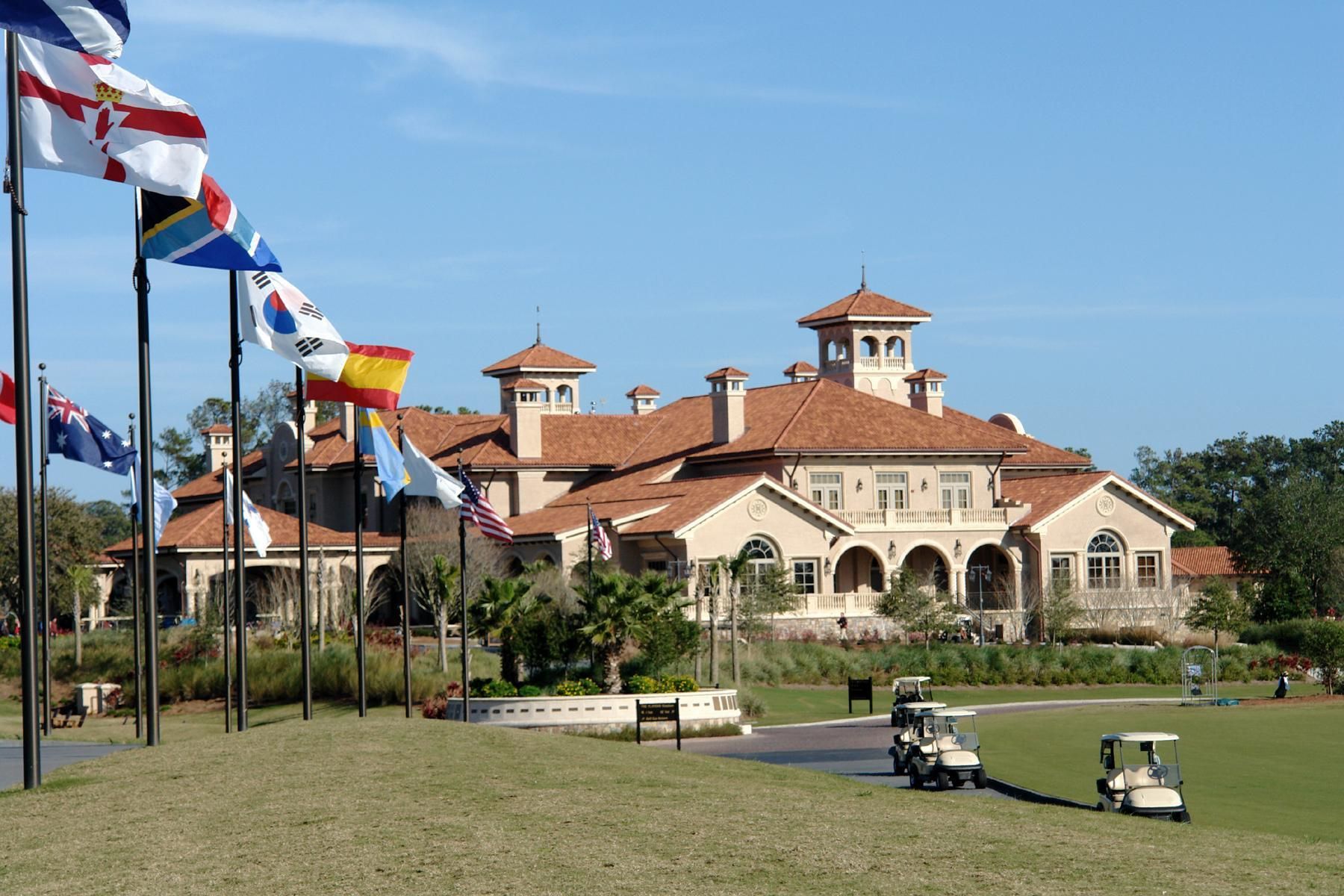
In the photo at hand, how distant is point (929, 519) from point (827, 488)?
13.2 ft

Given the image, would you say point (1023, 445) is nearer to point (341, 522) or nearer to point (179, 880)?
point (341, 522)

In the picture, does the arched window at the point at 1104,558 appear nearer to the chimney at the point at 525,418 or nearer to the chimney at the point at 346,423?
the chimney at the point at 525,418

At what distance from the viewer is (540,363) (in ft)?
267

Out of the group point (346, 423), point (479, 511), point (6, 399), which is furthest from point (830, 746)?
point (346, 423)

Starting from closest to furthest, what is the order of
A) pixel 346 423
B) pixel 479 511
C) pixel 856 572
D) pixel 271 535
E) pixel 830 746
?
1. pixel 479 511
2. pixel 830 746
3. pixel 271 535
4. pixel 856 572
5. pixel 346 423

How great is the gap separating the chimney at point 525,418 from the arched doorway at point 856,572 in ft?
42.8

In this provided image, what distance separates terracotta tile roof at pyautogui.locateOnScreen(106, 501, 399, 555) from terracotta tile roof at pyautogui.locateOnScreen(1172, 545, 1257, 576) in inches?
1474

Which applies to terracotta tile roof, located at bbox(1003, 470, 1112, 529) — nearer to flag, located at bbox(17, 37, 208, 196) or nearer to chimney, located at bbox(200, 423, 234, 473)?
chimney, located at bbox(200, 423, 234, 473)

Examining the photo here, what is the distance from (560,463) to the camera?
7225 centimetres

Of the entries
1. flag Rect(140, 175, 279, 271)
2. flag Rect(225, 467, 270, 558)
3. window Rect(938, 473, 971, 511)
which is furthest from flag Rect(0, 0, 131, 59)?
window Rect(938, 473, 971, 511)

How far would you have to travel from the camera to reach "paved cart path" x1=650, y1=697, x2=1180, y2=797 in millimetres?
28653

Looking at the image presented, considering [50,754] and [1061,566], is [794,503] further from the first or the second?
[50,754]

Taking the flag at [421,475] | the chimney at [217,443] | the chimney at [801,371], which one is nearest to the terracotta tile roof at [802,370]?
the chimney at [801,371]

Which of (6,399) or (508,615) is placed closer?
(6,399)
